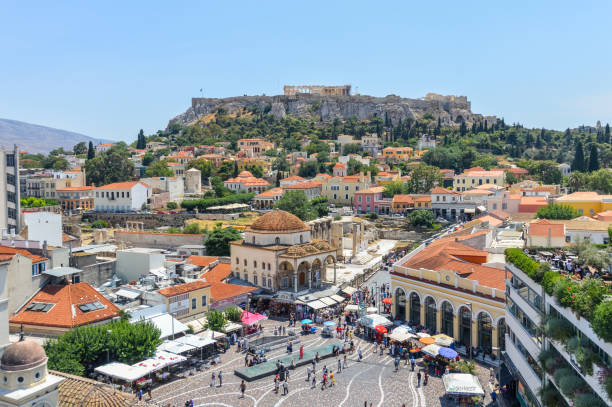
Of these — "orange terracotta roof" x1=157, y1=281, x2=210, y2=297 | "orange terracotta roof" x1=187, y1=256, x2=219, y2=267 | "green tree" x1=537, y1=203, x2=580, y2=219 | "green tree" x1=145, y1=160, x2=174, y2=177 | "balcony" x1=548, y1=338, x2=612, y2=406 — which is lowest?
"orange terracotta roof" x1=187, y1=256, x2=219, y2=267

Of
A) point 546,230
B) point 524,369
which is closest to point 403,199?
point 546,230

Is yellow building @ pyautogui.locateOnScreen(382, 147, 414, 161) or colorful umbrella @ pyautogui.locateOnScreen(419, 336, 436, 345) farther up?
yellow building @ pyautogui.locateOnScreen(382, 147, 414, 161)

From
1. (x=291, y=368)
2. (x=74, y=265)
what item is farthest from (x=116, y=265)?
(x=291, y=368)

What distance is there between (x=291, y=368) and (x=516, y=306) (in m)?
10.9

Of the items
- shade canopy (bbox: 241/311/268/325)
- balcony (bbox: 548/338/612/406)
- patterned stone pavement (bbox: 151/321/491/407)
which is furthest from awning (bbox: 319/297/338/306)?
balcony (bbox: 548/338/612/406)

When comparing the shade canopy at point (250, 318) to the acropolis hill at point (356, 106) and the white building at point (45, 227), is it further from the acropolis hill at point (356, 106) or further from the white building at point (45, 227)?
the acropolis hill at point (356, 106)

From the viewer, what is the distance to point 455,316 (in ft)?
96.1

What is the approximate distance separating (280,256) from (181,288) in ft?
30.4

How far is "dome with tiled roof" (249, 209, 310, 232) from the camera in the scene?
130 feet

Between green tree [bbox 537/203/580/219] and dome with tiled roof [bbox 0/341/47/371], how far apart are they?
46.7 meters

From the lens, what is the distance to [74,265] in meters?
33.9

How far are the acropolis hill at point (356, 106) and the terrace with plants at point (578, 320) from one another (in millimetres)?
136652

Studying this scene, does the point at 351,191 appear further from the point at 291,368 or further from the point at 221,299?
the point at 291,368

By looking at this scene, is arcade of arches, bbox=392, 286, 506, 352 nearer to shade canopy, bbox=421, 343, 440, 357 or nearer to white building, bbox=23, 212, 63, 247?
shade canopy, bbox=421, 343, 440, 357
